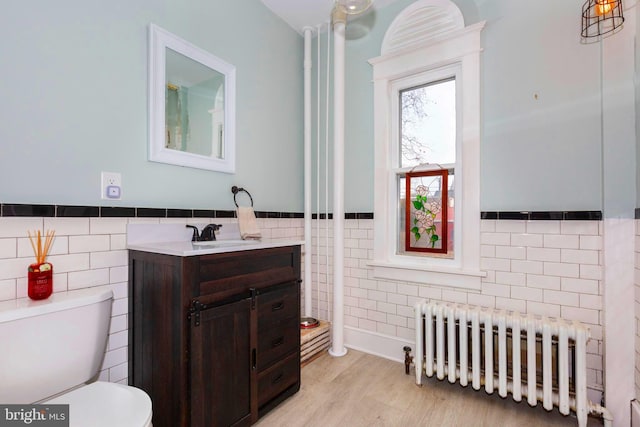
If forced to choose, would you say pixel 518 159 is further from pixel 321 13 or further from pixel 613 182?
pixel 321 13

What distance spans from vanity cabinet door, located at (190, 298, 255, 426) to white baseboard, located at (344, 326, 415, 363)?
1202 mm

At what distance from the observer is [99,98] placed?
152cm

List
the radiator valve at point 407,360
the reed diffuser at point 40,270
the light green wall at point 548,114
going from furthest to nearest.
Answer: the radiator valve at point 407,360
the light green wall at point 548,114
the reed diffuser at point 40,270

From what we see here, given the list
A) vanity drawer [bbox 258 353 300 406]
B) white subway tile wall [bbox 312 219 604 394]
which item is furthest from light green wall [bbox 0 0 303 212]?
white subway tile wall [bbox 312 219 604 394]

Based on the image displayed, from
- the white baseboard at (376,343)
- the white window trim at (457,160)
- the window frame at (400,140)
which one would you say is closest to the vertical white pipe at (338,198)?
the white baseboard at (376,343)

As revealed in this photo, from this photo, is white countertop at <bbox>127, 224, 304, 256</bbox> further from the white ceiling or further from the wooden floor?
the white ceiling

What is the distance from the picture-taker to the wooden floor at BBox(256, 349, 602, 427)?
1704 mm

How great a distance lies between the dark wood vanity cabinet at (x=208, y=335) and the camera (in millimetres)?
1340

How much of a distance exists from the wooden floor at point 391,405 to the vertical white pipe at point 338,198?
360 millimetres

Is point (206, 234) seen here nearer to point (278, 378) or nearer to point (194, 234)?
point (194, 234)

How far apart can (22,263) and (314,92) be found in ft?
7.65

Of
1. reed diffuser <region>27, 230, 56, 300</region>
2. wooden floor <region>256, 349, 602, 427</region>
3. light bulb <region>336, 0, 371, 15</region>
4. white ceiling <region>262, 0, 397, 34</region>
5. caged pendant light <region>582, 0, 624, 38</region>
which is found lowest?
wooden floor <region>256, 349, 602, 427</region>

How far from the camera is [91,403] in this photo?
1154mm

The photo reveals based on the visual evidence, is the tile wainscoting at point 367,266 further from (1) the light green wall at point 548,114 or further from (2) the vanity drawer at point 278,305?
(2) the vanity drawer at point 278,305
